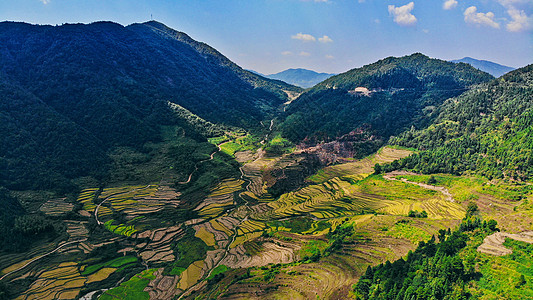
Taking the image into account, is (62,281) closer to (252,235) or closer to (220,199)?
(252,235)

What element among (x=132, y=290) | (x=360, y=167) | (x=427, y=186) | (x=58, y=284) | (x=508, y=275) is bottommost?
(x=132, y=290)

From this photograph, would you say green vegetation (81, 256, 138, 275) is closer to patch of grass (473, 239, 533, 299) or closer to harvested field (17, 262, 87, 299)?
harvested field (17, 262, 87, 299)

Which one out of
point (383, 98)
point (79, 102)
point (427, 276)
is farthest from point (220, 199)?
point (383, 98)

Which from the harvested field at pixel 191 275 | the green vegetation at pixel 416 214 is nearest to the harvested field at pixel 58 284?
the harvested field at pixel 191 275

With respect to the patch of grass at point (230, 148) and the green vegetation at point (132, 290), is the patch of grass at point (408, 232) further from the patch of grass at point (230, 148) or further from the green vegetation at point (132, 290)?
the patch of grass at point (230, 148)

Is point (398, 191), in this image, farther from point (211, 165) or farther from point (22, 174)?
point (22, 174)

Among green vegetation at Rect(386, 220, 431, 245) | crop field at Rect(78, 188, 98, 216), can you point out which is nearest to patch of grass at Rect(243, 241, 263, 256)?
green vegetation at Rect(386, 220, 431, 245)
